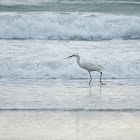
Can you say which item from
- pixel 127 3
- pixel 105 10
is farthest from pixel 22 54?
pixel 127 3

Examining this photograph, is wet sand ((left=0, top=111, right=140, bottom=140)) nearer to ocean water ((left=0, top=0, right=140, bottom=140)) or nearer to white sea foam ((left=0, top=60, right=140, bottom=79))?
ocean water ((left=0, top=0, right=140, bottom=140))

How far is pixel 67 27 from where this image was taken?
996 inches

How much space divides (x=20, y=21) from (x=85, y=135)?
20686mm

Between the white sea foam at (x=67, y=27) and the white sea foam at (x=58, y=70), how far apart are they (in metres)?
9.54

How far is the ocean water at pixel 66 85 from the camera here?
5.88 metres

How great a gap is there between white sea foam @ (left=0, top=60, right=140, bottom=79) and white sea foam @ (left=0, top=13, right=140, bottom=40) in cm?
954

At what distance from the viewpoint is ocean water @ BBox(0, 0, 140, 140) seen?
5879mm

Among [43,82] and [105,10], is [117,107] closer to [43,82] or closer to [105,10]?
[43,82]

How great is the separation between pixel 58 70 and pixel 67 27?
42.8 feet

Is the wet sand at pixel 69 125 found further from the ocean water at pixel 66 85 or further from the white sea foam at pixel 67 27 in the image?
the white sea foam at pixel 67 27

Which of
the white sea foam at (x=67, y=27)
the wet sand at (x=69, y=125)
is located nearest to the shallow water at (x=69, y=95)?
the wet sand at (x=69, y=125)

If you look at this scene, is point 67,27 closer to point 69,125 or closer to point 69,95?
point 69,95

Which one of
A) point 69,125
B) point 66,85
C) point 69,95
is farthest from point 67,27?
point 69,125

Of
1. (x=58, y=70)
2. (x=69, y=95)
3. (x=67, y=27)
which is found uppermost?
(x=67, y=27)
